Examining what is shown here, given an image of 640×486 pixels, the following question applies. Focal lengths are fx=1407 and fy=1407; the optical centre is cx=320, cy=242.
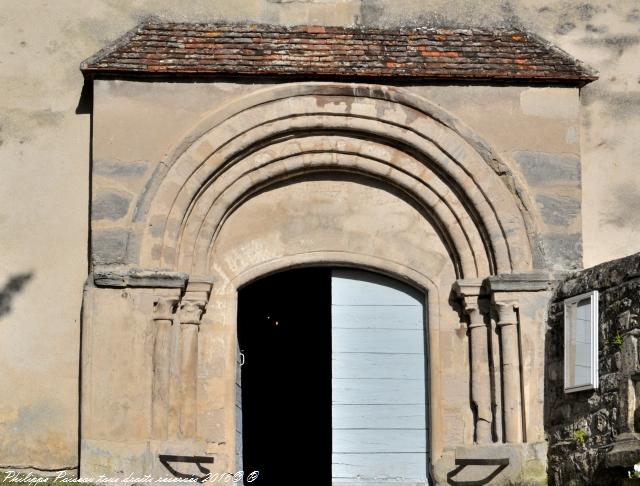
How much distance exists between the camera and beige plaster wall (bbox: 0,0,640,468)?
1079 cm

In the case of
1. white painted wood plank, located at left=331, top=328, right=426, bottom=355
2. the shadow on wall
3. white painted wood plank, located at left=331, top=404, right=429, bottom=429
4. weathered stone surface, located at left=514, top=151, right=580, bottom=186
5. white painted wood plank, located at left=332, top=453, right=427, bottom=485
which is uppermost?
weathered stone surface, located at left=514, top=151, right=580, bottom=186

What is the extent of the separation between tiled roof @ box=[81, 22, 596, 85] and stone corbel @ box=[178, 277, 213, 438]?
5.48ft

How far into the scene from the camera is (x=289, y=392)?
16.3m

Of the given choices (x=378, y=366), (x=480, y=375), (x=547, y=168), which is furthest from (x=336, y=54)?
(x=480, y=375)

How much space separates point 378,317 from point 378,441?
0.98m

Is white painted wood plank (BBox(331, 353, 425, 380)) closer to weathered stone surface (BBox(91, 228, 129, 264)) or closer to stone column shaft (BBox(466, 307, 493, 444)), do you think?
stone column shaft (BBox(466, 307, 493, 444))

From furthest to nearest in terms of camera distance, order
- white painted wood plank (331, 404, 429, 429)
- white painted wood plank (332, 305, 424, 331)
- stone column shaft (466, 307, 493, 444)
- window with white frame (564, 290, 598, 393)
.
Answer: white painted wood plank (332, 305, 424, 331)
white painted wood plank (331, 404, 429, 429)
stone column shaft (466, 307, 493, 444)
window with white frame (564, 290, 598, 393)

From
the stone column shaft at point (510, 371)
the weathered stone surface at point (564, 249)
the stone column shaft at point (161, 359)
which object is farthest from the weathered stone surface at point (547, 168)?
the stone column shaft at point (161, 359)

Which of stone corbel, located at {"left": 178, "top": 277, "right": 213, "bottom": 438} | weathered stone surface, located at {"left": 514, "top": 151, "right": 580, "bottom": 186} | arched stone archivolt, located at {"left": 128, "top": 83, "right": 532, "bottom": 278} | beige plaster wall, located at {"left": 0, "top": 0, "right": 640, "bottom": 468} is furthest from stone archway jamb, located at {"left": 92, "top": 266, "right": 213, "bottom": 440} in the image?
weathered stone surface, located at {"left": 514, "top": 151, "right": 580, "bottom": 186}

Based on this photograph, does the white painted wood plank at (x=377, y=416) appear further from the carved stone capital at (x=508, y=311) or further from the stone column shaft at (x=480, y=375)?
the carved stone capital at (x=508, y=311)

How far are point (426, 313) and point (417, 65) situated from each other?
1958 mm

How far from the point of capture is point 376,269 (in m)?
11.2

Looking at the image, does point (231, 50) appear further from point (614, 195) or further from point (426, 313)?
point (614, 195)

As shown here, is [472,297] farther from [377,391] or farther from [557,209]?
[377,391]
